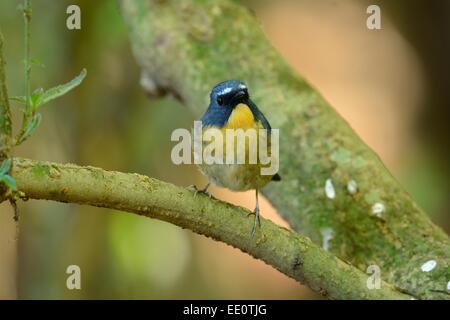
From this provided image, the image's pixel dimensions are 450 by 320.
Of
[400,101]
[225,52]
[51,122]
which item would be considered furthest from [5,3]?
[400,101]

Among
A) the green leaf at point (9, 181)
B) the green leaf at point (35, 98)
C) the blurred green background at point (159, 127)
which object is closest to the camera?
the green leaf at point (9, 181)

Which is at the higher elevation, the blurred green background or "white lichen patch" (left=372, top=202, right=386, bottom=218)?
the blurred green background

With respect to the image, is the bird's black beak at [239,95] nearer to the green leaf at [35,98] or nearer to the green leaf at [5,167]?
the green leaf at [35,98]

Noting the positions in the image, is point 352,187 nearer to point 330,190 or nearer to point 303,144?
point 330,190

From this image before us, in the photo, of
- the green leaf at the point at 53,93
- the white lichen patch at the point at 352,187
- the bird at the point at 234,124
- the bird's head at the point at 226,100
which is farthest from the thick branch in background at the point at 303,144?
the green leaf at the point at 53,93

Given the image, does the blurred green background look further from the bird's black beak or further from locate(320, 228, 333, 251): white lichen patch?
the bird's black beak

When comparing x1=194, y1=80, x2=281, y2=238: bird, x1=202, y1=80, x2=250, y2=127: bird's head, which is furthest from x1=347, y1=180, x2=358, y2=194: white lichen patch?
x1=202, y1=80, x2=250, y2=127: bird's head

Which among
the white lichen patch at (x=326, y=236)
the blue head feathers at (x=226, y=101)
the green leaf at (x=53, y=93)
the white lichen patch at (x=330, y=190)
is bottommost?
the white lichen patch at (x=326, y=236)
